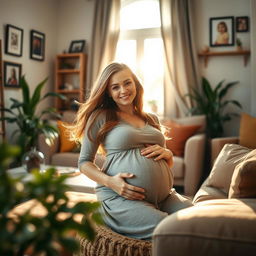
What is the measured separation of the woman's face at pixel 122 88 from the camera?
1532 millimetres

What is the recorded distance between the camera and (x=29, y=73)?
14.3 feet

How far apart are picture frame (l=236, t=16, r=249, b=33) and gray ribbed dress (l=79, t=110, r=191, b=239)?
2.98 meters

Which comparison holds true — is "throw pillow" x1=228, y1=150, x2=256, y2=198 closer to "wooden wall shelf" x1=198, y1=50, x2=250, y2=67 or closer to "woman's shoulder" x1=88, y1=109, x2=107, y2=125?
"woman's shoulder" x1=88, y1=109, x2=107, y2=125

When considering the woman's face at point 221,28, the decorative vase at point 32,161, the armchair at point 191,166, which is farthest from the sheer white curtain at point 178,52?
the decorative vase at point 32,161

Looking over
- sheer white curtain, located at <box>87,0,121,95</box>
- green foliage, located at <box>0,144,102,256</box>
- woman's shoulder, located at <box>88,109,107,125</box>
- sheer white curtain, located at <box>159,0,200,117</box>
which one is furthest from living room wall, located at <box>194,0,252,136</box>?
green foliage, located at <box>0,144,102,256</box>

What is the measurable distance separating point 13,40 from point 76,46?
100cm

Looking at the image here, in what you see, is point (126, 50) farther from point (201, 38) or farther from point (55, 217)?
point (55, 217)

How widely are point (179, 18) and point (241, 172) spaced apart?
3.35 m

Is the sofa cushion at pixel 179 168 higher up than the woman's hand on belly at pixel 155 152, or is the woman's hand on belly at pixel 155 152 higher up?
the woman's hand on belly at pixel 155 152

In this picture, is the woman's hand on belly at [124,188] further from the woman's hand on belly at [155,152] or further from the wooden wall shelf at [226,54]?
the wooden wall shelf at [226,54]

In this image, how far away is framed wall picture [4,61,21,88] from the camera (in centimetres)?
390

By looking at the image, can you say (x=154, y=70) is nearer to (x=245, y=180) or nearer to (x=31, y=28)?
(x=31, y=28)

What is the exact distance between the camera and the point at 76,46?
4.73 metres

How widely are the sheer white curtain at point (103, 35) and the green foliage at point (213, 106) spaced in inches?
53.7
